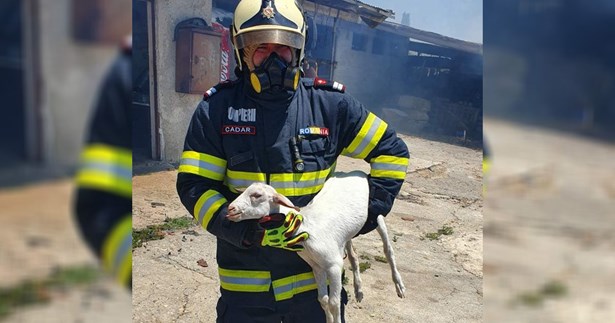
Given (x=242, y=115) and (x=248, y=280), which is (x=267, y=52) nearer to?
(x=242, y=115)

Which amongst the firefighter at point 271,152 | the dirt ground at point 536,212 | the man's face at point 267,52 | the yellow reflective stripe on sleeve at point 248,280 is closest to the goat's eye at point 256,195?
the firefighter at point 271,152

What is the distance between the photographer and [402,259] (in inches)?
188

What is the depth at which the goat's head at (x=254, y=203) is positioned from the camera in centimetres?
177

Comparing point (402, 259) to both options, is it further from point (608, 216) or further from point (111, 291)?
point (111, 291)

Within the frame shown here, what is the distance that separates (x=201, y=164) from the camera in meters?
1.87

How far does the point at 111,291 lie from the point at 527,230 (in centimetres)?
116

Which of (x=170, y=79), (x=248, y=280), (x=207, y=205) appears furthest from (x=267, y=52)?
(x=170, y=79)

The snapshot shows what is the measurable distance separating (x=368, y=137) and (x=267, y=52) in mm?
557

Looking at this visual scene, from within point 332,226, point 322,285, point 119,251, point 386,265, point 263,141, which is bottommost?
point 386,265

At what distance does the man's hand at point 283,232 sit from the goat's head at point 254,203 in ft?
0.17

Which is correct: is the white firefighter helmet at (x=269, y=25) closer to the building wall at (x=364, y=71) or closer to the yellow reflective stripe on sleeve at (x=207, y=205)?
the yellow reflective stripe on sleeve at (x=207, y=205)

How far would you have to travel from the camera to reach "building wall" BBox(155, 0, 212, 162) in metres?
7.01

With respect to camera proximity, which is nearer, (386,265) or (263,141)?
(263,141)

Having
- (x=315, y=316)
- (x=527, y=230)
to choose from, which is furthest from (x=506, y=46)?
(x=315, y=316)
